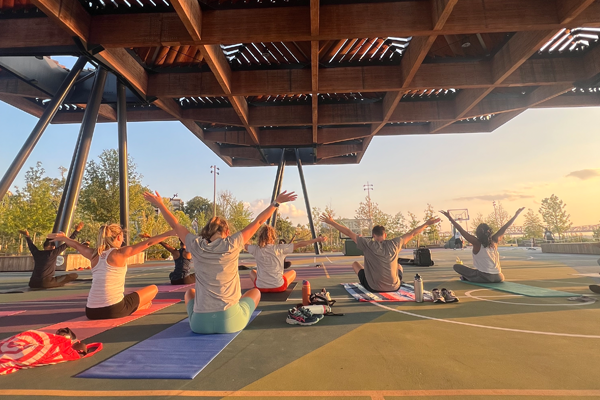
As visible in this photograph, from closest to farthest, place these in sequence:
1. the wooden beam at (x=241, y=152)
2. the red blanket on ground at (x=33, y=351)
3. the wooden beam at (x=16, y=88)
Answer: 1. the red blanket on ground at (x=33, y=351)
2. the wooden beam at (x=16, y=88)
3. the wooden beam at (x=241, y=152)

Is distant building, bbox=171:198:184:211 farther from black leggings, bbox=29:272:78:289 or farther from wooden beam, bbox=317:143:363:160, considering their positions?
black leggings, bbox=29:272:78:289

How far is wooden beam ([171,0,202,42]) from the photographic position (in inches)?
274

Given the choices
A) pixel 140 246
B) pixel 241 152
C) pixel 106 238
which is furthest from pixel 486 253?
pixel 241 152

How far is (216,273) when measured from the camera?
3506 mm

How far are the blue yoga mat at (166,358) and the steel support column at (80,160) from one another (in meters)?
8.95

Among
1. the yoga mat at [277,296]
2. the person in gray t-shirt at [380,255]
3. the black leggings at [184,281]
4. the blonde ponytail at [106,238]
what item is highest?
the blonde ponytail at [106,238]

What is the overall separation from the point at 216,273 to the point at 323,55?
1030 centimetres

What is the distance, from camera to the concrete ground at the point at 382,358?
92.6 inches

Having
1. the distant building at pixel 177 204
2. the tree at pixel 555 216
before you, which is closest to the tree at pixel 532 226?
the tree at pixel 555 216

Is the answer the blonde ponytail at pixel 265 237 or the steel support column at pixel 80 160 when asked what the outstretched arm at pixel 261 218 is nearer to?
the blonde ponytail at pixel 265 237

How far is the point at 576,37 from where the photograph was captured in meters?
10.3

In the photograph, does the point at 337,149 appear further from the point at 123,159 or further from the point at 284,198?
the point at 284,198

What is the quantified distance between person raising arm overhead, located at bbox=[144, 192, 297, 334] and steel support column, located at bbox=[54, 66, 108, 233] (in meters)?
8.68

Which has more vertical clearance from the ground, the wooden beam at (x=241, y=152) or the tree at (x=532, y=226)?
the wooden beam at (x=241, y=152)
